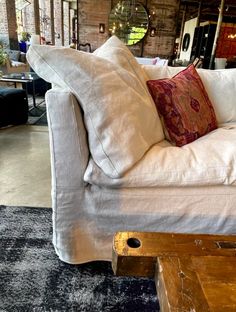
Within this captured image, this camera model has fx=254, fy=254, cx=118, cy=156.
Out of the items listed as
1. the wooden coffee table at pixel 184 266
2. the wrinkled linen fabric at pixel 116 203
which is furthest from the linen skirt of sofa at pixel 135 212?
the wooden coffee table at pixel 184 266

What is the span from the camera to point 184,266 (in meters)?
0.58

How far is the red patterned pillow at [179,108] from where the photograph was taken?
128 cm

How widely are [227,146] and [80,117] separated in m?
0.67

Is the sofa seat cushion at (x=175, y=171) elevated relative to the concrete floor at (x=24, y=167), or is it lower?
elevated

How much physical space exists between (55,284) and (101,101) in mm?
756

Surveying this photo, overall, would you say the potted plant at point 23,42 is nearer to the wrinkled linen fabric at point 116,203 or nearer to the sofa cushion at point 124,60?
the sofa cushion at point 124,60

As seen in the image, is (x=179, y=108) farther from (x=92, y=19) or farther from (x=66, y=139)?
(x=92, y=19)

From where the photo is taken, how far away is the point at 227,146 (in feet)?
3.75

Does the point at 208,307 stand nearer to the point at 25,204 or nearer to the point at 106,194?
the point at 106,194

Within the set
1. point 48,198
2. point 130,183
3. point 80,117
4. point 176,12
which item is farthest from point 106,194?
point 176,12

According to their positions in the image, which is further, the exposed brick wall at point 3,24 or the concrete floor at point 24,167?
the exposed brick wall at point 3,24

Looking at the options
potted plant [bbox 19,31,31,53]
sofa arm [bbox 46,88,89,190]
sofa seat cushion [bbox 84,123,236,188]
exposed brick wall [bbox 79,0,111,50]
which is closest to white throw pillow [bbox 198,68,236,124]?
sofa seat cushion [bbox 84,123,236,188]

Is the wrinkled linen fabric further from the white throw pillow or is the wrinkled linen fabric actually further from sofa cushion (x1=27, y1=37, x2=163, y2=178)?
the white throw pillow

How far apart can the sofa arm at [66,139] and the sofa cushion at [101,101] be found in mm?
36
